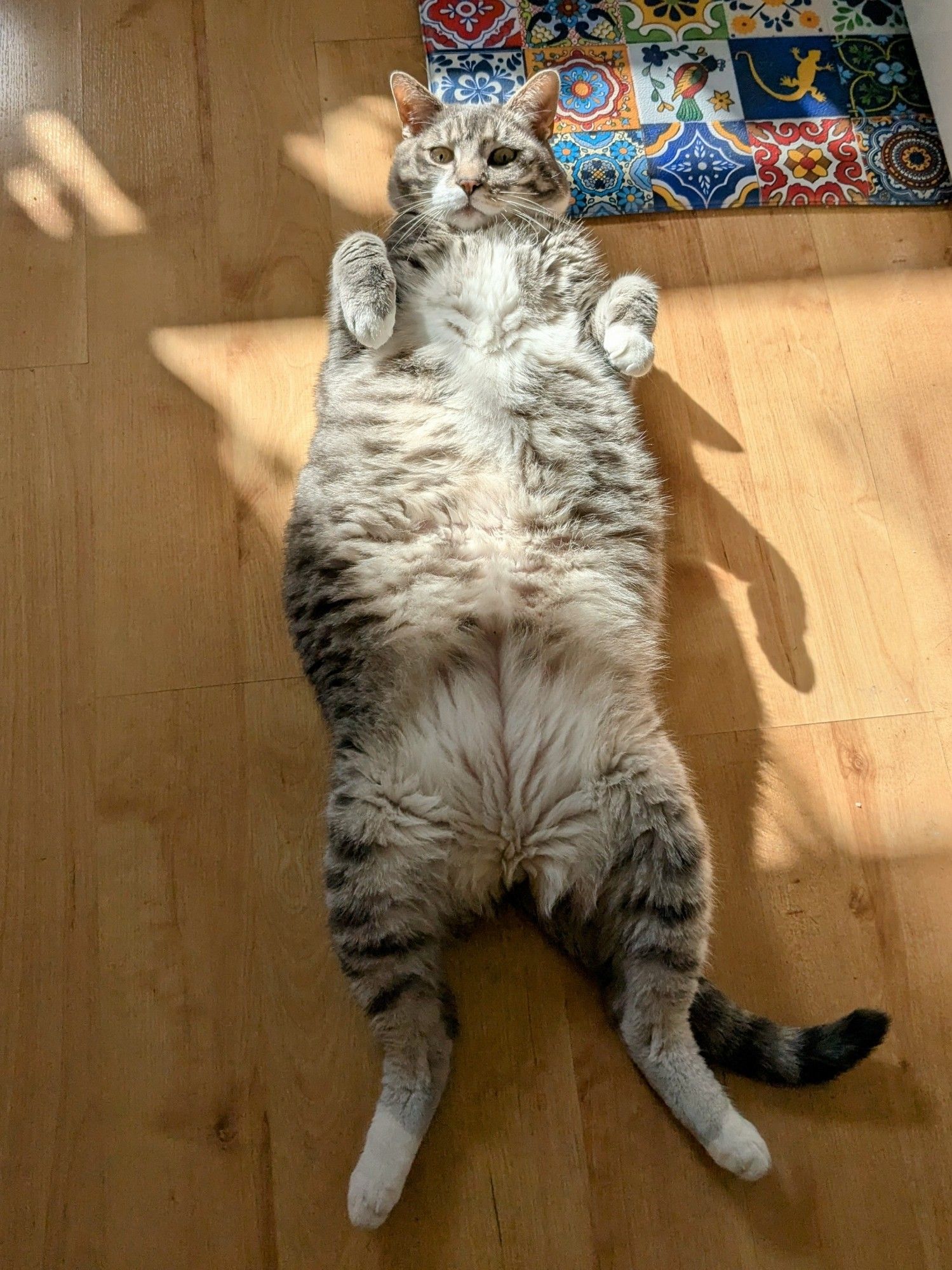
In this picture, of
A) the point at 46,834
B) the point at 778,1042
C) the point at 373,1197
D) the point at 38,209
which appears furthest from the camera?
the point at 38,209

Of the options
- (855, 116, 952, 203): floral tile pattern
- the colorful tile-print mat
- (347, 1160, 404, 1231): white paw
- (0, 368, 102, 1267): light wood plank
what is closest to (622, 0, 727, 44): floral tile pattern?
the colorful tile-print mat

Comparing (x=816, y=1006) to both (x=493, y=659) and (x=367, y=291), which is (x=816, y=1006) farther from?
(x=367, y=291)

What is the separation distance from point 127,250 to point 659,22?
148 centimetres

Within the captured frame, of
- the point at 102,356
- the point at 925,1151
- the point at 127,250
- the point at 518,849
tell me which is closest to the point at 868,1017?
the point at 925,1151

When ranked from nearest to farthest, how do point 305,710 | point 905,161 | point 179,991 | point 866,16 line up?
point 179,991, point 305,710, point 905,161, point 866,16

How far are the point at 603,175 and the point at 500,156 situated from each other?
0.41 metres

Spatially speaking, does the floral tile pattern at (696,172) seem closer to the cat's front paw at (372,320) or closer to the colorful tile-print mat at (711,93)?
the colorful tile-print mat at (711,93)

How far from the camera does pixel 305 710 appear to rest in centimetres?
216

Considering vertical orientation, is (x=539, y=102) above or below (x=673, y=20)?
below

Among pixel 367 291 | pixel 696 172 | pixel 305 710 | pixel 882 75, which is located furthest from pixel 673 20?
pixel 305 710

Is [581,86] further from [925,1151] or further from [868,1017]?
[925,1151]

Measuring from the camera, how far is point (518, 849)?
6.11 ft

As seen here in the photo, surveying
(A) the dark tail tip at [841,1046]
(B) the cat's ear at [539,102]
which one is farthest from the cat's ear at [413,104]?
(A) the dark tail tip at [841,1046]

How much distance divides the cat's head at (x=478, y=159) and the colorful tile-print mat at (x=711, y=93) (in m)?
0.25
